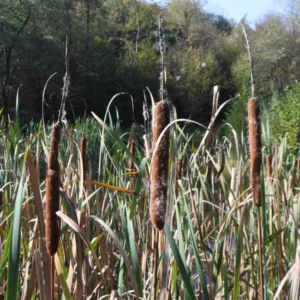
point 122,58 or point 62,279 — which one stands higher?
point 122,58

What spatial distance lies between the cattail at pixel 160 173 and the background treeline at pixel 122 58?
10.1 m

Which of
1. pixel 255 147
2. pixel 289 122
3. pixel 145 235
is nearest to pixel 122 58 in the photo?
pixel 289 122

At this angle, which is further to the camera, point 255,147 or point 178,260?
point 255,147

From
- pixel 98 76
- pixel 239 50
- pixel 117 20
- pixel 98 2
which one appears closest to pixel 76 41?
pixel 98 76

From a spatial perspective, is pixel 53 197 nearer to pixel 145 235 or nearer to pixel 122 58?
pixel 145 235

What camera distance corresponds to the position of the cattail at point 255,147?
1.00m

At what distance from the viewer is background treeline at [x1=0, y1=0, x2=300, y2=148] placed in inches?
686

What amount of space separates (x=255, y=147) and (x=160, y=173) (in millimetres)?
319

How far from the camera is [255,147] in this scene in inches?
39.5

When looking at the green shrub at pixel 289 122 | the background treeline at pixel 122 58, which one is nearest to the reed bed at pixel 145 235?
the green shrub at pixel 289 122

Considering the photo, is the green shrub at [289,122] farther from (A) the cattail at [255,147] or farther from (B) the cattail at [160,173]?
(B) the cattail at [160,173]

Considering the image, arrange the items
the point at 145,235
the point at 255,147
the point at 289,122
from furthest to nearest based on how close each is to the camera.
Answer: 1. the point at 289,122
2. the point at 145,235
3. the point at 255,147

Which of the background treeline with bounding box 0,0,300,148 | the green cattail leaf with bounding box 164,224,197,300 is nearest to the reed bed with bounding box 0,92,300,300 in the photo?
the green cattail leaf with bounding box 164,224,197,300

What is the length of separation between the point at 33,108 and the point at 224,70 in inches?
460
